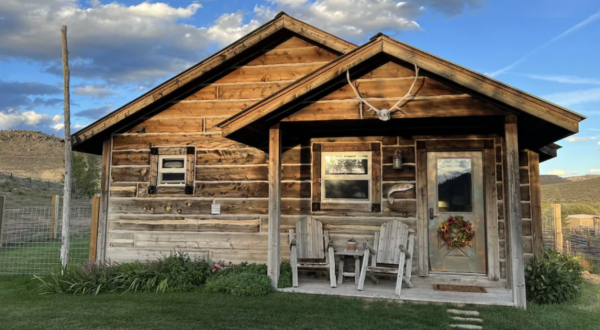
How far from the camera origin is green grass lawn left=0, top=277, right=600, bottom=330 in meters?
4.82

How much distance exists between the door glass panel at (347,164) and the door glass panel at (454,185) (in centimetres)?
133

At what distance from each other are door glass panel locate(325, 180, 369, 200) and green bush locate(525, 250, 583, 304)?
9.24ft

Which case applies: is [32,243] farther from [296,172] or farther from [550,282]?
[550,282]

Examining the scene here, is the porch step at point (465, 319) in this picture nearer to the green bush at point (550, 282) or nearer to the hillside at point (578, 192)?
the green bush at point (550, 282)

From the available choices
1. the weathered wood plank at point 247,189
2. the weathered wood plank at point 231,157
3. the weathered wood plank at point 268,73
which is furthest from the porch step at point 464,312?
the weathered wood plank at point 268,73

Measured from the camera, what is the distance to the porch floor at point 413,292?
5691 millimetres

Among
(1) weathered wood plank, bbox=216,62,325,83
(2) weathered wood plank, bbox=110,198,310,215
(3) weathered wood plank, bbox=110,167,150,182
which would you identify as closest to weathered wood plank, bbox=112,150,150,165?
(3) weathered wood plank, bbox=110,167,150,182

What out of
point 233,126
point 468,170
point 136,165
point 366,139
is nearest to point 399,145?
point 366,139

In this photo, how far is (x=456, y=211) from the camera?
281 inches

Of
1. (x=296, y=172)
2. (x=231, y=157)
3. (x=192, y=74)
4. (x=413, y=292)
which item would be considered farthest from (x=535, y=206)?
(x=192, y=74)

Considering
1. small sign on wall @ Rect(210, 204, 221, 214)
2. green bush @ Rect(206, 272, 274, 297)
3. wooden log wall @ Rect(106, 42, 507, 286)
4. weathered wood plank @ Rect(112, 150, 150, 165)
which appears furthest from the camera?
weathered wood plank @ Rect(112, 150, 150, 165)

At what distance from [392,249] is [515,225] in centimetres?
196

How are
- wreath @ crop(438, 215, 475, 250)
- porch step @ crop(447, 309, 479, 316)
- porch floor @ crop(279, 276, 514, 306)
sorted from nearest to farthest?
porch step @ crop(447, 309, 479, 316) → porch floor @ crop(279, 276, 514, 306) → wreath @ crop(438, 215, 475, 250)

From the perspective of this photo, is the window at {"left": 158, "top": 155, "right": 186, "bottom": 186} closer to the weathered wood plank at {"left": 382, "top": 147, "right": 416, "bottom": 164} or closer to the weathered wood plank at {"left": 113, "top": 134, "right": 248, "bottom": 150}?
the weathered wood plank at {"left": 113, "top": 134, "right": 248, "bottom": 150}
